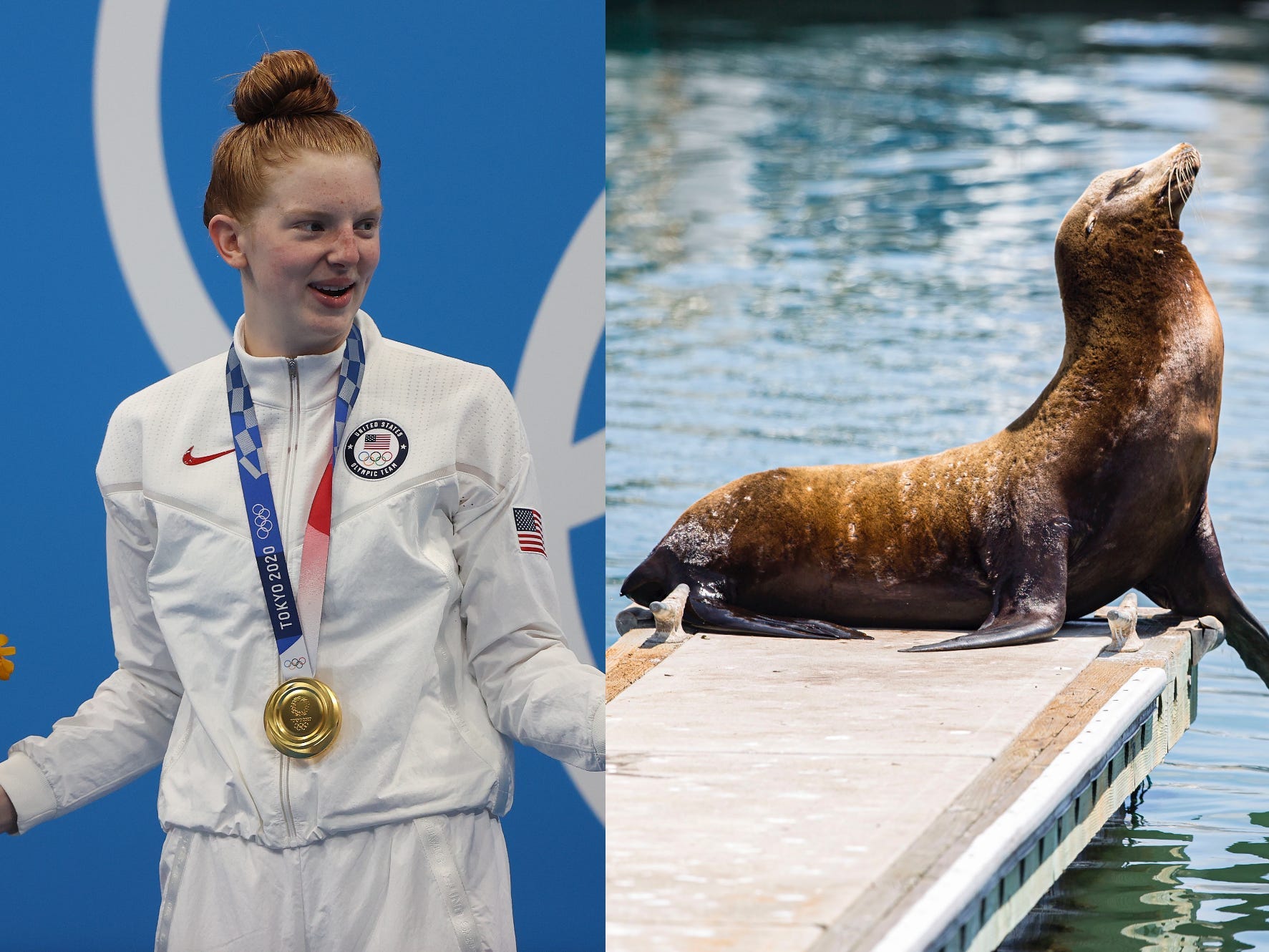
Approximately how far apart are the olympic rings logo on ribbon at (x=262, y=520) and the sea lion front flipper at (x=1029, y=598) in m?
3.82

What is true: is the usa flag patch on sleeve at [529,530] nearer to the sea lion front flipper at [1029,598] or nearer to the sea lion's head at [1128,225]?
the sea lion front flipper at [1029,598]

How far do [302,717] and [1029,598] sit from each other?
4285 millimetres

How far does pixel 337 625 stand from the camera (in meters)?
3.02

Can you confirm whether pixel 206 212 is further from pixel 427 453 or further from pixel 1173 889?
pixel 1173 889

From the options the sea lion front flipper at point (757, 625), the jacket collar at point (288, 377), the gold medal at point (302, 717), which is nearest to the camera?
the gold medal at point (302, 717)

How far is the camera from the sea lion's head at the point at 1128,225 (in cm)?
700

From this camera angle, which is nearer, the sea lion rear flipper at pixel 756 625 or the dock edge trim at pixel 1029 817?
the dock edge trim at pixel 1029 817

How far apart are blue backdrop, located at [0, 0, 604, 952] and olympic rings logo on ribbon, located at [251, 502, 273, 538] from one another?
91 cm

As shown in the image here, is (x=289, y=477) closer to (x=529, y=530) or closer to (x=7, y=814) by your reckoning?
(x=529, y=530)

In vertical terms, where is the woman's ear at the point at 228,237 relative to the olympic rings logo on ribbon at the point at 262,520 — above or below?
above

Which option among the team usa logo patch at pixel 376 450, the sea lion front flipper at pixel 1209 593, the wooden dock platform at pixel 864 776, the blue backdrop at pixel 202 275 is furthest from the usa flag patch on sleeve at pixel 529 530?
the sea lion front flipper at pixel 1209 593

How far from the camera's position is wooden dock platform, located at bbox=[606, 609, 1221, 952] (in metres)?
3.71

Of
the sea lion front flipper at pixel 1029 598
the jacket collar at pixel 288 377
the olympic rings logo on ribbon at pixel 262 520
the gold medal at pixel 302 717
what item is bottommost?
the sea lion front flipper at pixel 1029 598

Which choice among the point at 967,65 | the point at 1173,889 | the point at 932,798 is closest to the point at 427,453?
the point at 932,798
